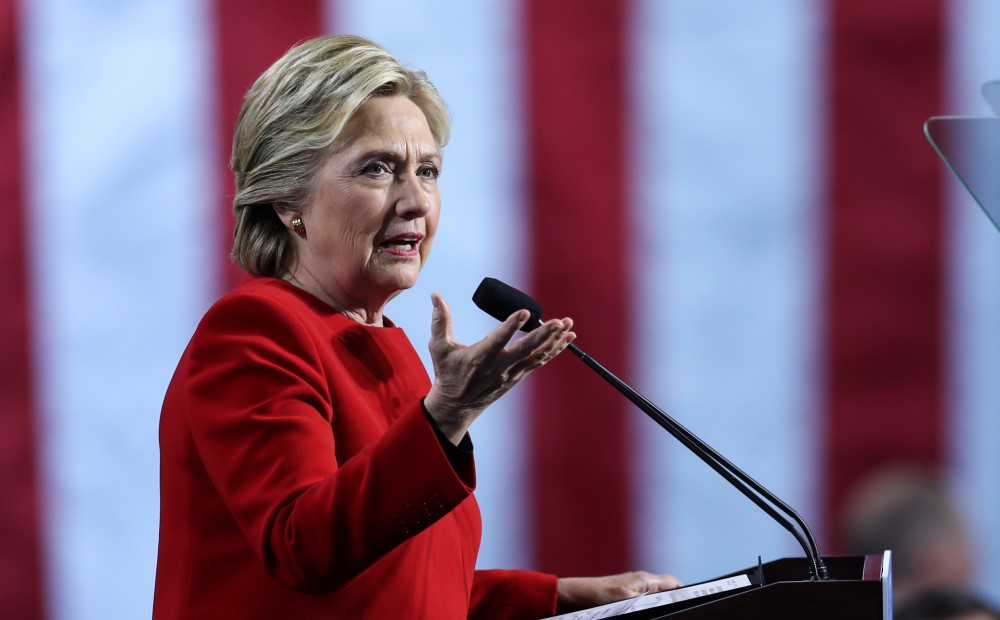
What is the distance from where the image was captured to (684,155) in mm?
2238

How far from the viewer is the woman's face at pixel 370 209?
3.96 feet

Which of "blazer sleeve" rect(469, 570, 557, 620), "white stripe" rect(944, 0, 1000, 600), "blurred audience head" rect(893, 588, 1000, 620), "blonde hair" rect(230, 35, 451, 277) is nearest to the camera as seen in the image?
"blonde hair" rect(230, 35, 451, 277)

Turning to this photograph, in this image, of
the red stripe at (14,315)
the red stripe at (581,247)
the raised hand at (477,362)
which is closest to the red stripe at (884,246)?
the red stripe at (581,247)

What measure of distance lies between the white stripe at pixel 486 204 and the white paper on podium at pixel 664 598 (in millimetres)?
1167

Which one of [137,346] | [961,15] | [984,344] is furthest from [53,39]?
[984,344]

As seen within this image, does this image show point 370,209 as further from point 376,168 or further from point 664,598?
point 664,598

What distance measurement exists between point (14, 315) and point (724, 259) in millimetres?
1423

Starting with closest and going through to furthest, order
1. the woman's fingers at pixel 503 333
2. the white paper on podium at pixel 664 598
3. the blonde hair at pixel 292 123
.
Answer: the woman's fingers at pixel 503 333, the white paper on podium at pixel 664 598, the blonde hair at pixel 292 123

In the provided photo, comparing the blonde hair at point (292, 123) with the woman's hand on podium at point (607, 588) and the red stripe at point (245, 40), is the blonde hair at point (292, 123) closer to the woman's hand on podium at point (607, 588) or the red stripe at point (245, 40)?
the woman's hand on podium at point (607, 588)

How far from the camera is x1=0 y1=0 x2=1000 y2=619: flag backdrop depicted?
86.8 inches

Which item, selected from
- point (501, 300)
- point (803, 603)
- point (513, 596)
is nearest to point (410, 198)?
point (501, 300)

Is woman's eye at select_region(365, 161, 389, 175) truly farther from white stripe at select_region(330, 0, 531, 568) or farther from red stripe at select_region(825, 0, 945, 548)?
red stripe at select_region(825, 0, 945, 548)

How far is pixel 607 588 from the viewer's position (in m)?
1.30

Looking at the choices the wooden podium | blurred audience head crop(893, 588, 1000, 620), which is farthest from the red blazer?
blurred audience head crop(893, 588, 1000, 620)
